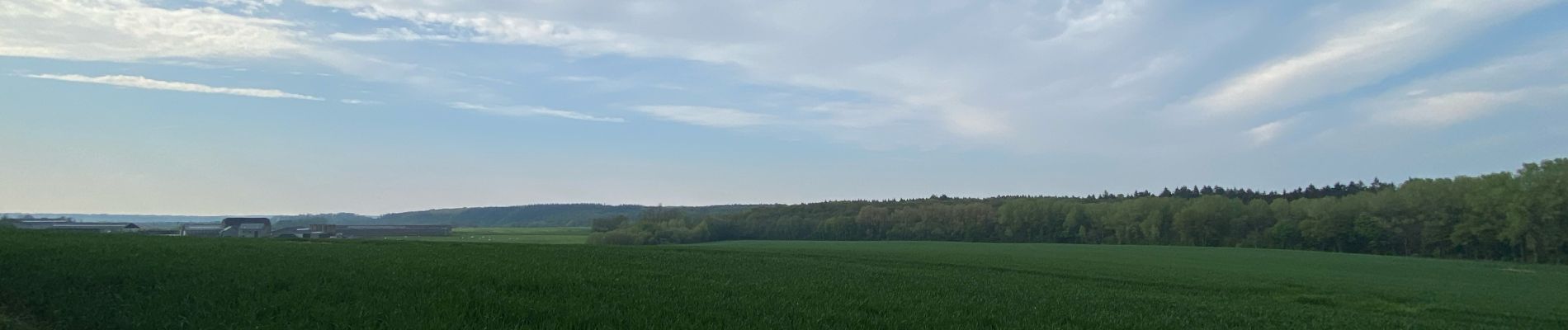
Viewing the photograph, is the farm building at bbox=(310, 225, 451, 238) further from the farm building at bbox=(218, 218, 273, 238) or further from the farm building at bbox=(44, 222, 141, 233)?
the farm building at bbox=(44, 222, 141, 233)

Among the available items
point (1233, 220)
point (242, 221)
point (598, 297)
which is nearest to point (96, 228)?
point (242, 221)

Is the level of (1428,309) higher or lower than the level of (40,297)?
lower

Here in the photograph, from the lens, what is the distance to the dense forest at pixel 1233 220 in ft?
250

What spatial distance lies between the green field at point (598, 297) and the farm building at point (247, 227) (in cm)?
5928

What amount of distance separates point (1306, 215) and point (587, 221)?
136 m

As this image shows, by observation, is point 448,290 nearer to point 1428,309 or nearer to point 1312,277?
point 1428,309

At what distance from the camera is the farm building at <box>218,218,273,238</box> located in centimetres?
7881

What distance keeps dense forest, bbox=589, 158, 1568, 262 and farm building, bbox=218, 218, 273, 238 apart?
3304 cm

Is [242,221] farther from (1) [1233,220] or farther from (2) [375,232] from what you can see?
(1) [1233,220]

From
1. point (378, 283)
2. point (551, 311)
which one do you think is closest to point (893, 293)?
point (551, 311)

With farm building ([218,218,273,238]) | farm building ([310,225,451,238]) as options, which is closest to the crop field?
farm building ([310,225,451,238])

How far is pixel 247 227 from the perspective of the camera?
81000 mm

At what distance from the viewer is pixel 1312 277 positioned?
150 ft

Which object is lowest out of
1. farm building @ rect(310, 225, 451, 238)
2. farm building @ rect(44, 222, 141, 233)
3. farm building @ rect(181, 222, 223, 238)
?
farm building @ rect(310, 225, 451, 238)
